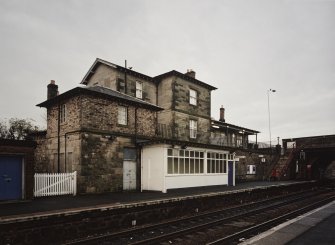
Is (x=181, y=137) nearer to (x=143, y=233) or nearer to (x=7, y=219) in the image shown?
(x=143, y=233)

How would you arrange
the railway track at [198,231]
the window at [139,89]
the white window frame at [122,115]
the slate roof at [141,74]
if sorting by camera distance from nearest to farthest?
1. the railway track at [198,231]
2. the white window frame at [122,115]
3. the slate roof at [141,74]
4. the window at [139,89]

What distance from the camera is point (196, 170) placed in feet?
69.4

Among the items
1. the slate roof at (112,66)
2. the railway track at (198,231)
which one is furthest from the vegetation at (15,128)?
the railway track at (198,231)

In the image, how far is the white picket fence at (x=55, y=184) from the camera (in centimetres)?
1519

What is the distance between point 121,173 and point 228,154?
10672 millimetres

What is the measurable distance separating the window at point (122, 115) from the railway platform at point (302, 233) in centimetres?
1225

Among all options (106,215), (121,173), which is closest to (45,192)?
(121,173)

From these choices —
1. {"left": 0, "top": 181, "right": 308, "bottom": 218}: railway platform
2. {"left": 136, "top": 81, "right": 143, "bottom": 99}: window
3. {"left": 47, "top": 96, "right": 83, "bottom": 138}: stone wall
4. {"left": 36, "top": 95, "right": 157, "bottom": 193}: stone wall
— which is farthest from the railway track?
{"left": 136, "top": 81, "right": 143, "bottom": 99}: window

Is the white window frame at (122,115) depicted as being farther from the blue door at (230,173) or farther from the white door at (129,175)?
the blue door at (230,173)

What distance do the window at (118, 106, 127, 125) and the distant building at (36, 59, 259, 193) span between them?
0.07m

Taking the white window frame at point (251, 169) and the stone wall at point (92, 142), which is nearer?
the stone wall at point (92, 142)

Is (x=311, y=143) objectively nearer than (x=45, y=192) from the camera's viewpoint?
No

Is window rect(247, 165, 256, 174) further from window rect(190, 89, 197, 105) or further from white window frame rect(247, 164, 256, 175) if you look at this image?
window rect(190, 89, 197, 105)

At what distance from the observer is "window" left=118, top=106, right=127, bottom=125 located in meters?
19.2
